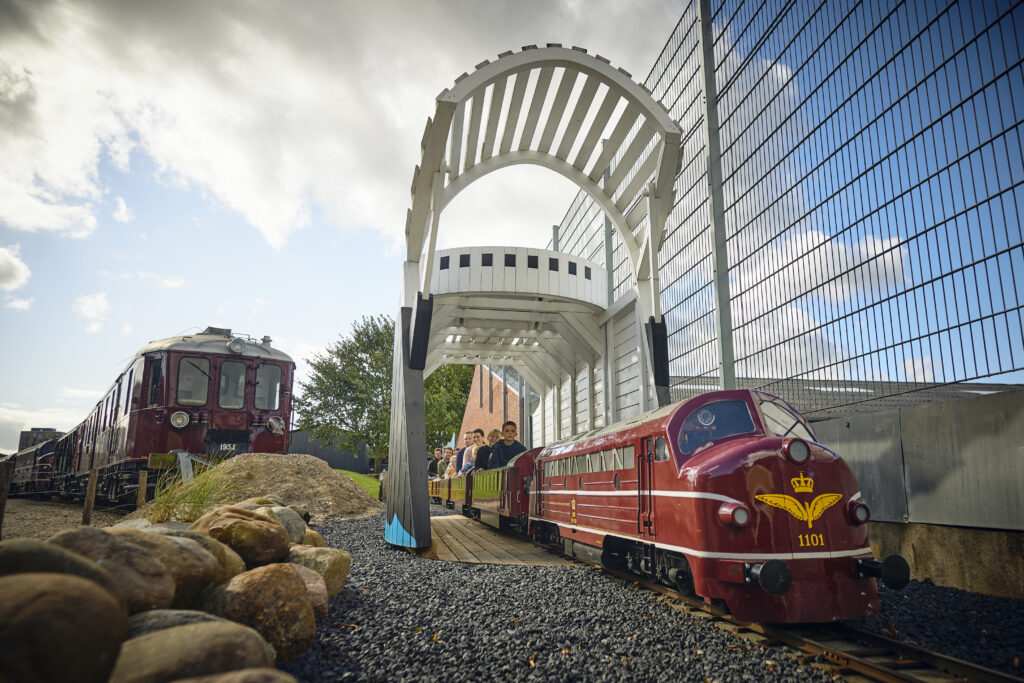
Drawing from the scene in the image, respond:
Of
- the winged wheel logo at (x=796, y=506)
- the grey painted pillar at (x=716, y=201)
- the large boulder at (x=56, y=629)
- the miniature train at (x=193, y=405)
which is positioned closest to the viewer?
the large boulder at (x=56, y=629)

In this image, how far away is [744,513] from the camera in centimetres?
443

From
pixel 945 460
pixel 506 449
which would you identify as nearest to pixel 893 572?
pixel 945 460

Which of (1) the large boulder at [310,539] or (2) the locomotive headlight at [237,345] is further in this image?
(2) the locomotive headlight at [237,345]

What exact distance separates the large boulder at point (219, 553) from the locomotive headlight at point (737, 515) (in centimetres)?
327

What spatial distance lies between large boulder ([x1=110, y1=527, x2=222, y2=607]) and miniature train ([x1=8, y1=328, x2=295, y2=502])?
8885 mm

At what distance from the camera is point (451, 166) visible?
29.2ft

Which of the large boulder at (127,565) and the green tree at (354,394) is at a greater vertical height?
the green tree at (354,394)

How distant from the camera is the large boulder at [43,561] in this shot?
2273 mm

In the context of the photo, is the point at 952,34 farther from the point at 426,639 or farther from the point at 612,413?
the point at 612,413

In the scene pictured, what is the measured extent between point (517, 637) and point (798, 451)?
2396 millimetres

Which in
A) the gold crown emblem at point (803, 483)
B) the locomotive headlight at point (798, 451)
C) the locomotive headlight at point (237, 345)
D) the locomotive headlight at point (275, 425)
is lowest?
the gold crown emblem at point (803, 483)

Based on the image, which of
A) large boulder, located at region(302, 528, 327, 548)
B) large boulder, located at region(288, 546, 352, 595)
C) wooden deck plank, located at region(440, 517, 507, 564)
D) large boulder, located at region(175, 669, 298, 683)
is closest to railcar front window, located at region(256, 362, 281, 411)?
wooden deck plank, located at region(440, 517, 507, 564)

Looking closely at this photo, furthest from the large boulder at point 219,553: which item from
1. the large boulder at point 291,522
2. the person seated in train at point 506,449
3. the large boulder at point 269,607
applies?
the person seated in train at point 506,449

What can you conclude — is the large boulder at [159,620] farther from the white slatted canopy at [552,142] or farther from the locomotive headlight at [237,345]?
the locomotive headlight at [237,345]
